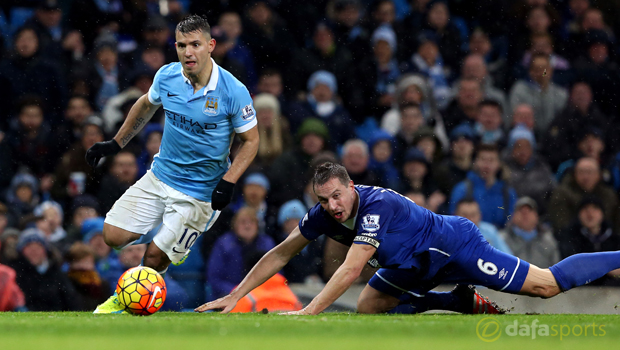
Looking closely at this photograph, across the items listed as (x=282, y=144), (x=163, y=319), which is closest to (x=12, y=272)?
(x=163, y=319)

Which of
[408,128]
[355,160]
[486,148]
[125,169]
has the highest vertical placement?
[408,128]

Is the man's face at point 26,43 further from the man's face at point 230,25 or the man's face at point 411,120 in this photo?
the man's face at point 411,120

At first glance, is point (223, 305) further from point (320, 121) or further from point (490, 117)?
point (490, 117)

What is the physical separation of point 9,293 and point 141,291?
9.32 feet

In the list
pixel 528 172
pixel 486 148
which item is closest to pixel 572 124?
pixel 528 172

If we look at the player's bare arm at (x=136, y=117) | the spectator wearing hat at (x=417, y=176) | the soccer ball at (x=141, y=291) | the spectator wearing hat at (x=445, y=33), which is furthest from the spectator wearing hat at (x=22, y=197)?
the spectator wearing hat at (x=445, y=33)

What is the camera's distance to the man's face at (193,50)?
668 cm

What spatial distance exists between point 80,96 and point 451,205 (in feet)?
17.3

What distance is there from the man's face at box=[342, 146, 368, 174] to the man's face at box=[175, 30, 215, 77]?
3983mm

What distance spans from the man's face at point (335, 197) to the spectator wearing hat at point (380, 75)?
5.63 m

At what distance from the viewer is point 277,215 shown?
10.3 meters

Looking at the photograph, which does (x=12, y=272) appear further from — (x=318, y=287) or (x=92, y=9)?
(x=92, y=9)

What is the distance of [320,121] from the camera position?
36.7 feet

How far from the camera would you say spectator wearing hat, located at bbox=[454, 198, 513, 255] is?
9.67m
